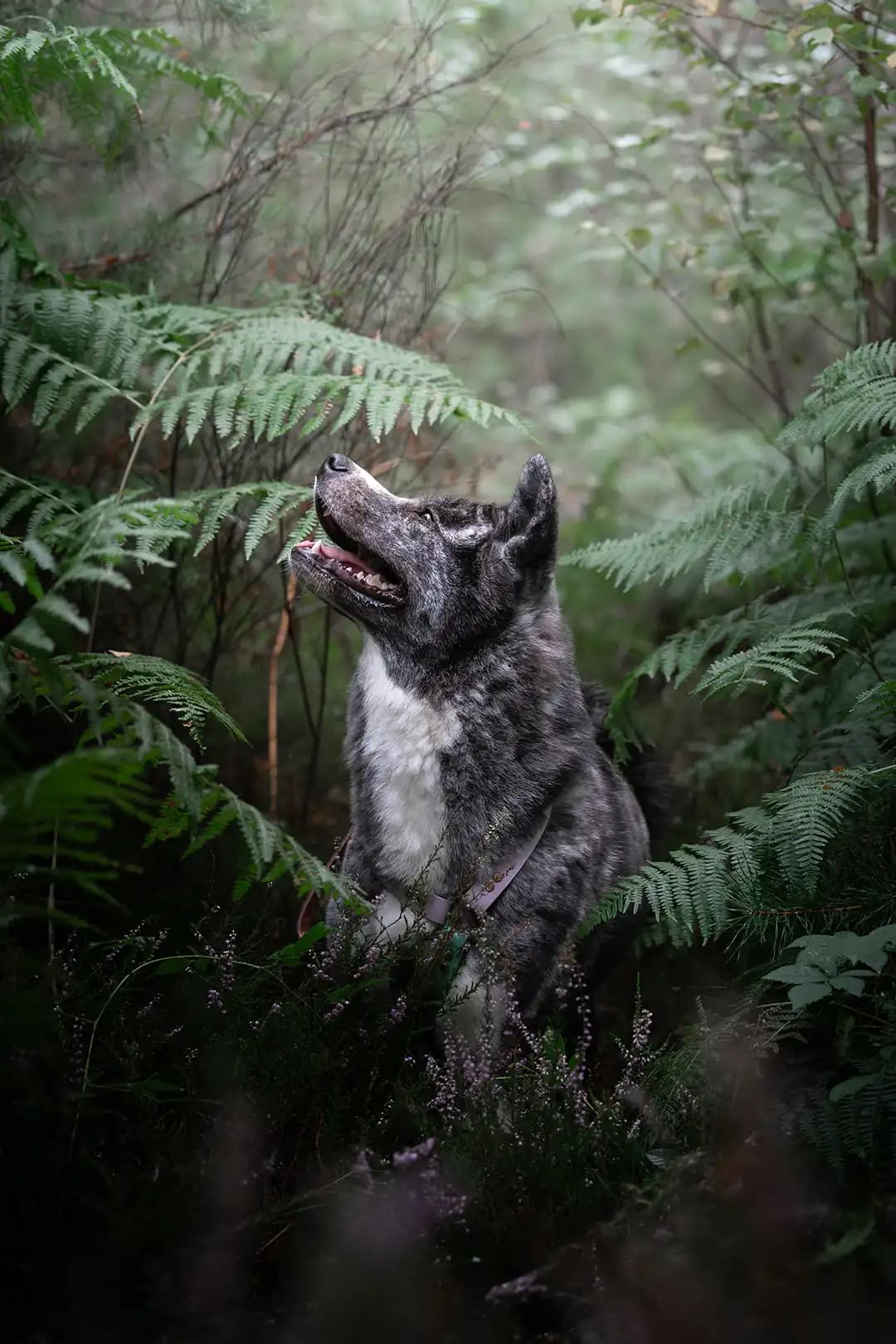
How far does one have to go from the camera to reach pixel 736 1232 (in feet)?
7.63

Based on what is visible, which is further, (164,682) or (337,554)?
(337,554)

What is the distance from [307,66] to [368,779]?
415cm

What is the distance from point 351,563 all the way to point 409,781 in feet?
2.94

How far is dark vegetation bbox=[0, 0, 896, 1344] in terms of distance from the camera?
93.2 inches

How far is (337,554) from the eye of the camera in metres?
4.16

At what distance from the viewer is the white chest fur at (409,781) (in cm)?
383

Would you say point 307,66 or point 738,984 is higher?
point 307,66

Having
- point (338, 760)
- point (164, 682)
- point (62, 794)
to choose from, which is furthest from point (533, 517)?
point (338, 760)

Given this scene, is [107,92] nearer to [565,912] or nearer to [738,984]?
[565,912]

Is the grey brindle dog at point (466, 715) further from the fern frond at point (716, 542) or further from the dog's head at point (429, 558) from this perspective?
the fern frond at point (716, 542)

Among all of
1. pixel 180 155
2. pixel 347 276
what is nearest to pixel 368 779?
pixel 347 276

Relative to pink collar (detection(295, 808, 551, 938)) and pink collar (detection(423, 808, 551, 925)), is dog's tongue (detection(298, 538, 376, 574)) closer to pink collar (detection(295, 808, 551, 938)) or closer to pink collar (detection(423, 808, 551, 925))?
pink collar (detection(295, 808, 551, 938))

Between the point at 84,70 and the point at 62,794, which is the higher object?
the point at 84,70

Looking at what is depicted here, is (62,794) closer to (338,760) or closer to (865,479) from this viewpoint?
(865,479)
